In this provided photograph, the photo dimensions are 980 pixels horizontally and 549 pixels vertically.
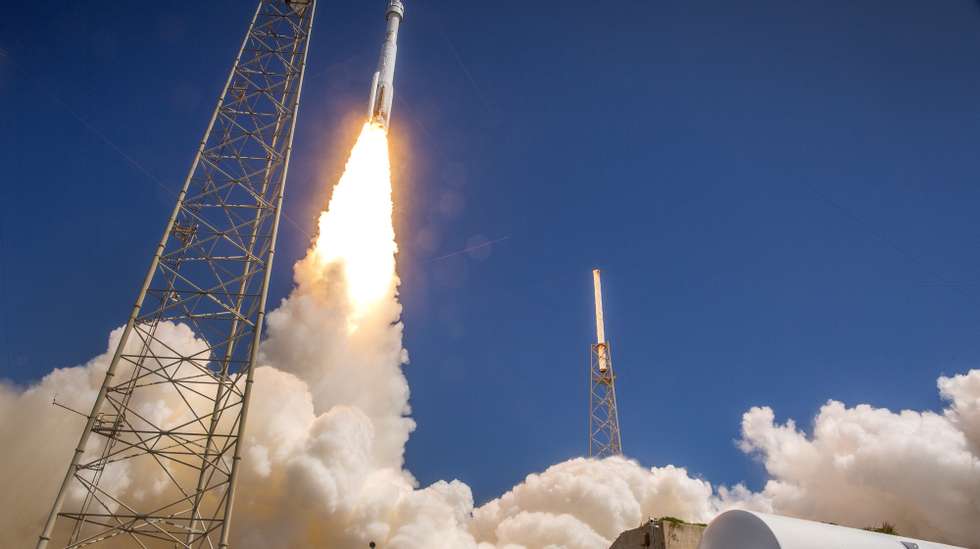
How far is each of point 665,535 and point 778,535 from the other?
41.3 ft

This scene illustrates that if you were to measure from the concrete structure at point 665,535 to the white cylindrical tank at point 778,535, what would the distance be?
9.71 meters

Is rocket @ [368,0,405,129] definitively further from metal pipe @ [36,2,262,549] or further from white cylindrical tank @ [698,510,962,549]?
white cylindrical tank @ [698,510,962,549]

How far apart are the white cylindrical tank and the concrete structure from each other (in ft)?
31.9

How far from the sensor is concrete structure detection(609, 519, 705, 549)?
29078 mm

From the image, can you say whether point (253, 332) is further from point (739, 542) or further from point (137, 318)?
point (739, 542)

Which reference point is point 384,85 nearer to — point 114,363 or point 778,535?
point 114,363

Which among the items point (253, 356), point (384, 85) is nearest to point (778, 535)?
point (253, 356)

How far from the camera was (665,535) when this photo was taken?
29.0 m

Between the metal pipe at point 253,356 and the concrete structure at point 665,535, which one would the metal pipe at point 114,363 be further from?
the concrete structure at point 665,535

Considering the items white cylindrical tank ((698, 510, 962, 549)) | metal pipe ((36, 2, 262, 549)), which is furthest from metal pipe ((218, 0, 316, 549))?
white cylindrical tank ((698, 510, 962, 549))

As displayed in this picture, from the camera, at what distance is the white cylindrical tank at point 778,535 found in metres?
17.6

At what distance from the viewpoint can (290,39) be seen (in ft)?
112

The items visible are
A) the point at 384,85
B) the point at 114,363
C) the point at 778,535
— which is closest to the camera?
the point at 778,535

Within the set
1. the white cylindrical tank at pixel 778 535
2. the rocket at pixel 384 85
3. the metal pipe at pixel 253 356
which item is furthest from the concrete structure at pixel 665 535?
the rocket at pixel 384 85
